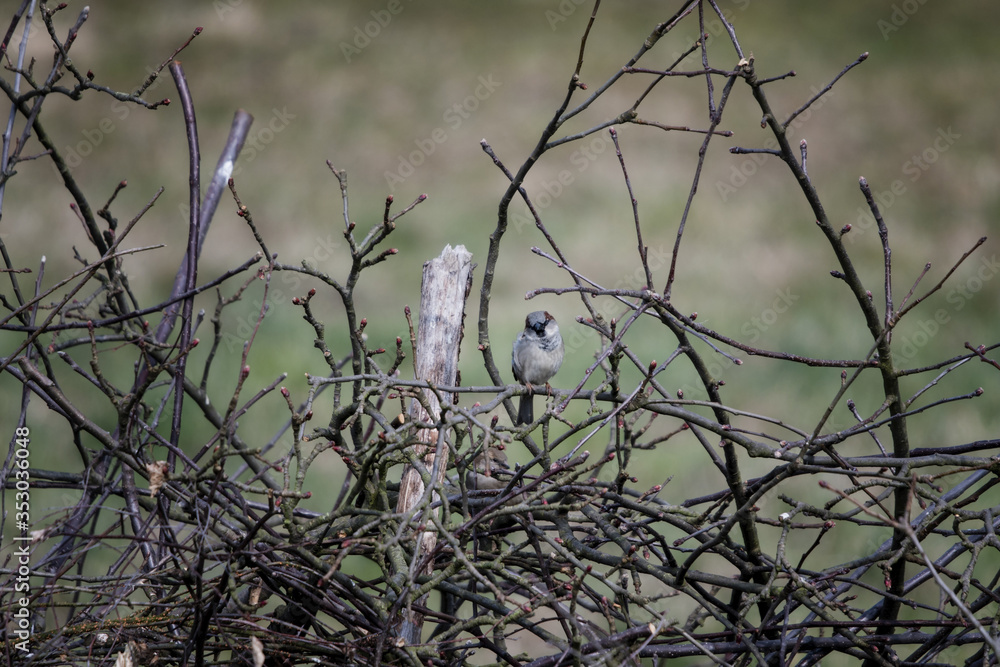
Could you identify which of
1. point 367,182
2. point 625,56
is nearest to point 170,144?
point 367,182

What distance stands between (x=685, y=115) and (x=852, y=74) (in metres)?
1.44
